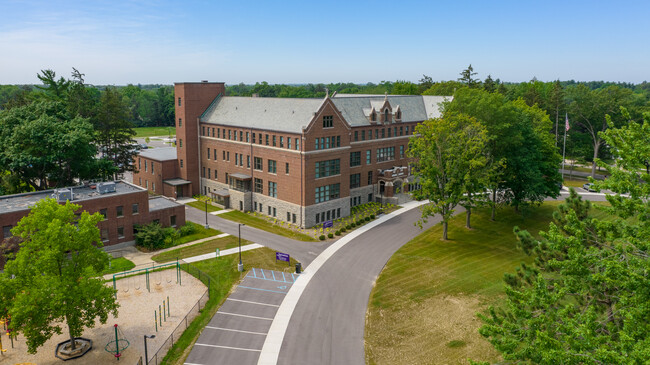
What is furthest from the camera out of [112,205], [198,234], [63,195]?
[198,234]

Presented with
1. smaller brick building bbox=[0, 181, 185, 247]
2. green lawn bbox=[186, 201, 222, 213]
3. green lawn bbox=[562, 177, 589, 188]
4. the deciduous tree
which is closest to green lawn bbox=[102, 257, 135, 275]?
smaller brick building bbox=[0, 181, 185, 247]

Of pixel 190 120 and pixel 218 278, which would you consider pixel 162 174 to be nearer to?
pixel 190 120

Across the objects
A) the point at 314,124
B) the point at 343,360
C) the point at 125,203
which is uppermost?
the point at 314,124

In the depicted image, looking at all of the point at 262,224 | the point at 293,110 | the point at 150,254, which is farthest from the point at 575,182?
the point at 150,254

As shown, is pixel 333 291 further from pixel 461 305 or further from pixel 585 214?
pixel 585 214

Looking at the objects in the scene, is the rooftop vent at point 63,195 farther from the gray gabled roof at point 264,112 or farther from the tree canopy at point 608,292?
the tree canopy at point 608,292

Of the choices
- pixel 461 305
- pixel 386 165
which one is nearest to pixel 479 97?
pixel 386 165
